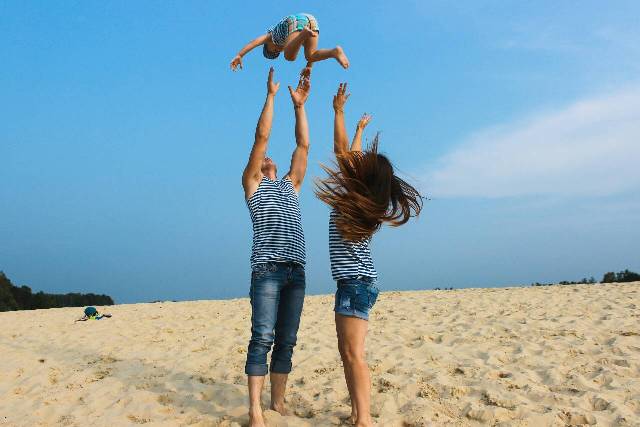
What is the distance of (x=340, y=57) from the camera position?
5320 millimetres

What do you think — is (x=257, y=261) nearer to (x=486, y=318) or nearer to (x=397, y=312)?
(x=486, y=318)

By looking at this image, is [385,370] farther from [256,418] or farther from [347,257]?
[347,257]

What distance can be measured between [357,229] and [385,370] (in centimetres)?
267

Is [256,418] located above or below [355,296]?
below

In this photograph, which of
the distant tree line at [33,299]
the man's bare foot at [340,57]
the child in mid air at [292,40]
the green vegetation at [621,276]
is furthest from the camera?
the distant tree line at [33,299]

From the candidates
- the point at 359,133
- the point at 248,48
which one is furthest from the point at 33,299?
the point at 359,133

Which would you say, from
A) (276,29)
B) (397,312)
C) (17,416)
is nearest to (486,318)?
(397,312)

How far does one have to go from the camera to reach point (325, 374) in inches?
230

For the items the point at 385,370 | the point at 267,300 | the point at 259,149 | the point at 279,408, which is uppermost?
the point at 259,149

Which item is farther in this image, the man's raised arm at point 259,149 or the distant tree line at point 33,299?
the distant tree line at point 33,299

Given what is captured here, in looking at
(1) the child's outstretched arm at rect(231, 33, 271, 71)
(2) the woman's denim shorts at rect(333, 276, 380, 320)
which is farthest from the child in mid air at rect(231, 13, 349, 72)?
(2) the woman's denim shorts at rect(333, 276, 380, 320)

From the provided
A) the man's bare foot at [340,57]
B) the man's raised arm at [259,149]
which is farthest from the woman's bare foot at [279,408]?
the man's bare foot at [340,57]

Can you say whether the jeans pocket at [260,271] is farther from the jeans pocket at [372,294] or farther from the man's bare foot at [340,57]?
the man's bare foot at [340,57]

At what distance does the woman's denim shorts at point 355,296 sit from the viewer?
3.64 meters
